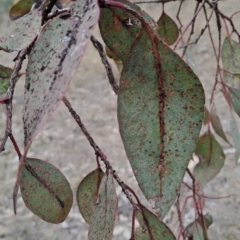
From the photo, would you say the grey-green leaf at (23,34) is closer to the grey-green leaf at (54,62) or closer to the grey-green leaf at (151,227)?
the grey-green leaf at (54,62)

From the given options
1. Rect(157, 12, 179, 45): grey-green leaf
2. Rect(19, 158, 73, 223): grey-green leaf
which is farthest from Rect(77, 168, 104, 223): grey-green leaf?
Rect(157, 12, 179, 45): grey-green leaf

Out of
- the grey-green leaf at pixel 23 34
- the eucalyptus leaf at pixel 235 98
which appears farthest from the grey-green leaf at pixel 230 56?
the grey-green leaf at pixel 23 34

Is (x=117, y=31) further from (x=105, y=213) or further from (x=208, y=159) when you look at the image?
(x=208, y=159)

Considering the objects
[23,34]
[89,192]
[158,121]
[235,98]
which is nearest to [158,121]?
[158,121]

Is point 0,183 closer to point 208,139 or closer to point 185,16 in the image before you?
point 208,139

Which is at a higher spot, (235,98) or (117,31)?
(117,31)

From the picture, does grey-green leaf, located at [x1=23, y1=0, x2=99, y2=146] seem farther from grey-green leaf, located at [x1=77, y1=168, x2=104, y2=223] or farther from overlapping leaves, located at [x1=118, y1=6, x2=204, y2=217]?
grey-green leaf, located at [x1=77, y1=168, x2=104, y2=223]

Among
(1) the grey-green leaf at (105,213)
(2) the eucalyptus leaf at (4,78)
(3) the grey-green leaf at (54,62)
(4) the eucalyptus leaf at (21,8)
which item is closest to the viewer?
(3) the grey-green leaf at (54,62)
